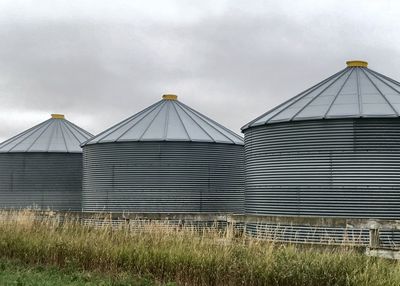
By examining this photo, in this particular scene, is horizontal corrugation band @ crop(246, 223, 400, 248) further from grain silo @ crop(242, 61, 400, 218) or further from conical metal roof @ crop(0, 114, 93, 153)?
conical metal roof @ crop(0, 114, 93, 153)

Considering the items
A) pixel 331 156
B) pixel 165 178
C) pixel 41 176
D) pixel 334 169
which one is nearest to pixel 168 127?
pixel 165 178

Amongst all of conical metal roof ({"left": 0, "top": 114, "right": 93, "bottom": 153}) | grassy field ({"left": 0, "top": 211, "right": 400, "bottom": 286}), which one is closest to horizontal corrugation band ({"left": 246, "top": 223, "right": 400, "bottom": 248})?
grassy field ({"left": 0, "top": 211, "right": 400, "bottom": 286})

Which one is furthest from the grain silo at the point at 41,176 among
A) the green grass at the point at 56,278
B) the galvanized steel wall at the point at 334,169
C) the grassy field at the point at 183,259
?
the green grass at the point at 56,278

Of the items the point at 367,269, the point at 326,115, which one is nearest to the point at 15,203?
the point at 326,115

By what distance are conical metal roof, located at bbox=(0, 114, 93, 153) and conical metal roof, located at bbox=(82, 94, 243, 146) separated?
17.8ft

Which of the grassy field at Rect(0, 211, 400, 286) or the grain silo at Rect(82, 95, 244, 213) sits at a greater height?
the grain silo at Rect(82, 95, 244, 213)

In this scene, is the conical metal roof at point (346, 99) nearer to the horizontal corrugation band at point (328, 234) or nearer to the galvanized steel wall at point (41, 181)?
the horizontal corrugation band at point (328, 234)

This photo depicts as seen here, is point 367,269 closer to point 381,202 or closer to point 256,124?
point 381,202

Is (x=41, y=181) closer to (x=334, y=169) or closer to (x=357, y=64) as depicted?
(x=357, y=64)

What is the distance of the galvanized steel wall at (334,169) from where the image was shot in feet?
57.3

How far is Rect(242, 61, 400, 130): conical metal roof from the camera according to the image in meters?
18.5

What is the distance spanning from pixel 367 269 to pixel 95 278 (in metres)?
4.96

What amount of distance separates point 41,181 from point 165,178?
10225 mm

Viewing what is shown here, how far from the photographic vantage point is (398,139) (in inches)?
697
